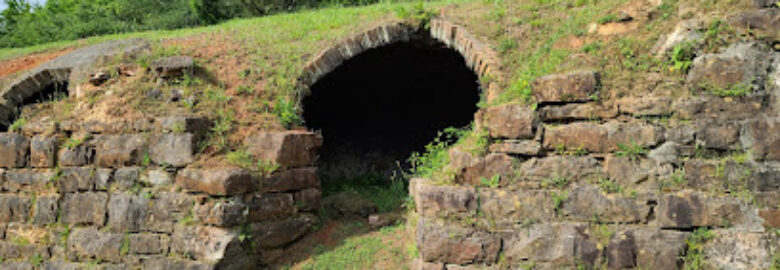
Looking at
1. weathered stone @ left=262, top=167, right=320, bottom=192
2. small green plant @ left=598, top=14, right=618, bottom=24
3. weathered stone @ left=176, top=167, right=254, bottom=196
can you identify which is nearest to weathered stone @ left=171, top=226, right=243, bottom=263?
weathered stone @ left=176, top=167, right=254, bottom=196

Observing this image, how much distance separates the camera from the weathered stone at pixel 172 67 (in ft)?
20.8

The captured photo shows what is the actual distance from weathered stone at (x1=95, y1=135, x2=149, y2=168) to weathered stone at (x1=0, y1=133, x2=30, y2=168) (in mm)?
1185

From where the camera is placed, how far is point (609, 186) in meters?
4.18

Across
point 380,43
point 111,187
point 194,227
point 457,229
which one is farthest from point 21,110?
point 457,229

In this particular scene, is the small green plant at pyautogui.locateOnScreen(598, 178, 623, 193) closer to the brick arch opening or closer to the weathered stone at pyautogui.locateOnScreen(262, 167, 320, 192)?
the weathered stone at pyautogui.locateOnScreen(262, 167, 320, 192)

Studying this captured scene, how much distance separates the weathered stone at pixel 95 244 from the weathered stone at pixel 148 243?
0.17 meters

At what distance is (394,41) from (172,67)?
318cm

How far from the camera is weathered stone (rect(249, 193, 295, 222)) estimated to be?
18.0ft

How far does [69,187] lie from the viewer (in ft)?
19.2

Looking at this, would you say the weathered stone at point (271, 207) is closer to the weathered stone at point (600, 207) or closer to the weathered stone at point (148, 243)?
the weathered stone at point (148, 243)

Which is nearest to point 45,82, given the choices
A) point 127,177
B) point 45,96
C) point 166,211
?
point 45,96

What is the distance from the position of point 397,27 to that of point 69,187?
16.0ft

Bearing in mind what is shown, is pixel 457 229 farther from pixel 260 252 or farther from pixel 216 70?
pixel 216 70

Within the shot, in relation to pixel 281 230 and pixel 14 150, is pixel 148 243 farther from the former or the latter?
pixel 14 150
